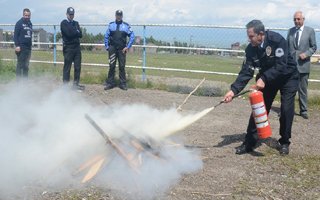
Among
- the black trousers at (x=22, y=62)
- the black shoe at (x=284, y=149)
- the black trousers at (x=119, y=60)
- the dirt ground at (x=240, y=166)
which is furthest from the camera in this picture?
the black trousers at (x=22, y=62)

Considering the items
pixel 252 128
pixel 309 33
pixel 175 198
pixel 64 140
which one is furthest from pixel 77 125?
pixel 309 33

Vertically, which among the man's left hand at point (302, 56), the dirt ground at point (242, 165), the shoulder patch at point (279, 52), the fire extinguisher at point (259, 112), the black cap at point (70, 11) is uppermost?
the black cap at point (70, 11)

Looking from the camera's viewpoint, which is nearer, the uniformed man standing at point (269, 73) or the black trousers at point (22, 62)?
the uniformed man standing at point (269, 73)

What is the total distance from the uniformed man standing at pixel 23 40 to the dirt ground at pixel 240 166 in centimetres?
530

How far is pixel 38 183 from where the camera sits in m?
4.89

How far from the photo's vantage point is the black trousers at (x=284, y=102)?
20.2ft

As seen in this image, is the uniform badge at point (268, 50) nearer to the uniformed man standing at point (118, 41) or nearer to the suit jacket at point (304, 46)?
the suit jacket at point (304, 46)

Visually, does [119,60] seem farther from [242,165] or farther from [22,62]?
[242,165]

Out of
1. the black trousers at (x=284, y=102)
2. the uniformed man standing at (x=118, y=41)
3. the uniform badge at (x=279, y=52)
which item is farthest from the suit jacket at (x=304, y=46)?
the uniformed man standing at (x=118, y=41)

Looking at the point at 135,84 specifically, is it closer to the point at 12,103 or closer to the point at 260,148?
the point at 12,103

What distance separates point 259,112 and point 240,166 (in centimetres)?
81

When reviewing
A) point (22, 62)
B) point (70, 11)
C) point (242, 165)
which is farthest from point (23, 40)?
point (242, 165)

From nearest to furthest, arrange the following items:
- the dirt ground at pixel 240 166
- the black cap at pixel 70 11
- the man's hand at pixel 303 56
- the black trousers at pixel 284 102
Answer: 1. the dirt ground at pixel 240 166
2. the black trousers at pixel 284 102
3. the man's hand at pixel 303 56
4. the black cap at pixel 70 11

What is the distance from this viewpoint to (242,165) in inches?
230
